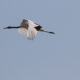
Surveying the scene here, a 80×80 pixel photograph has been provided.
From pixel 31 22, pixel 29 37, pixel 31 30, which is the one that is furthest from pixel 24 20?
pixel 29 37

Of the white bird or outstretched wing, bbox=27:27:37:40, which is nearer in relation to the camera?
outstretched wing, bbox=27:27:37:40

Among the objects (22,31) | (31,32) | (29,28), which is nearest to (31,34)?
(31,32)

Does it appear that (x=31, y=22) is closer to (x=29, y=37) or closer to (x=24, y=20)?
(x=24, y=20)

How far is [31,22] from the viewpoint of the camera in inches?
691

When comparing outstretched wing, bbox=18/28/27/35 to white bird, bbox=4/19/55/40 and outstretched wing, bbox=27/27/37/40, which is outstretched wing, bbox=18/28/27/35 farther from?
outstretched wing, bbox=27/27/37/40

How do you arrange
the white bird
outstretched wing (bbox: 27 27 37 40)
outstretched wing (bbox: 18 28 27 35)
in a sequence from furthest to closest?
outstretched wing (bbox: 18 28 27 35), the white bird, outstretched wing (bbox: 27 27 37 40)

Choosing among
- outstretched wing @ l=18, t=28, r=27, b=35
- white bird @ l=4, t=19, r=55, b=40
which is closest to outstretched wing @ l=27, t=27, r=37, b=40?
white bird @ l=4, t=19, r=55, b=40

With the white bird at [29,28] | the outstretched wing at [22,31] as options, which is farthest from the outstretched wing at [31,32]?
the outstretched wing at [22,31]

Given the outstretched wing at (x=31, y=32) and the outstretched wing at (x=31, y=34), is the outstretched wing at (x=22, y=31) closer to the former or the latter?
the outstretched wing at (x=31, y=32)

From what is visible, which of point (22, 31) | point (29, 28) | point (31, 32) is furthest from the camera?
point (22, 31)

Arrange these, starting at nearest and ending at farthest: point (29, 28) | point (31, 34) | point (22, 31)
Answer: point (31, 34) < point (29, 28) < point (22, 31)

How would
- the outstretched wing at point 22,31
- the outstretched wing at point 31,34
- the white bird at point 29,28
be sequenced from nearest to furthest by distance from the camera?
the outstretched wing at point 31,34 < the white bird at point 29,28 < the outstretched wing at point 22,31

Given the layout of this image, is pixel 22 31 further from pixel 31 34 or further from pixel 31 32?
pixel 31 34

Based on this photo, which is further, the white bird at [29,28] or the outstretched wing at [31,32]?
the white bird at [29,28]
